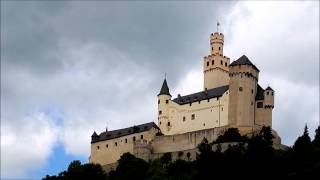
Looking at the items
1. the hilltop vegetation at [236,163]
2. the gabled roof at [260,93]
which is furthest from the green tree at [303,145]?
the gabled roof at [260,93]

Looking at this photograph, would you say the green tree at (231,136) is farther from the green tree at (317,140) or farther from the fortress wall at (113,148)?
the fortress wall at (113,148)

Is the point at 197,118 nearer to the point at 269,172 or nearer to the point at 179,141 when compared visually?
the point at 179,141

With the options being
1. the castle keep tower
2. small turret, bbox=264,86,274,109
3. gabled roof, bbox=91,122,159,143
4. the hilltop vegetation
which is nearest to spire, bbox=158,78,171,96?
gabled roof, bbox=91,122,159,143

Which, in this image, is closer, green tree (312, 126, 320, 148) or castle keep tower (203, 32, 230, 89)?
green tree (312, 126, 320, 148)

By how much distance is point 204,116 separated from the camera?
5177 inches

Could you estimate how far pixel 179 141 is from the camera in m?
131

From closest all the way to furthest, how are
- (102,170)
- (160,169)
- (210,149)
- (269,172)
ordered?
Answer: 1. (269,172)
2. (210,149)
3. (160,169)
4. (102,170)

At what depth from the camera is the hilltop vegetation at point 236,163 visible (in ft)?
354

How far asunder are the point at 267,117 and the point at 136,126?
19033mm

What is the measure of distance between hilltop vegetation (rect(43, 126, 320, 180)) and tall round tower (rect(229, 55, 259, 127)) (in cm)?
211

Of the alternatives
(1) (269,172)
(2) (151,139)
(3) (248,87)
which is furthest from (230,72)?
(1) (269,172)

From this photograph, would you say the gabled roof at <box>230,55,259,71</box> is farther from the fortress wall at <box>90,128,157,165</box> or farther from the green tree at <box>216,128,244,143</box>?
the fortress wall at <box>90,128,157,165</box>

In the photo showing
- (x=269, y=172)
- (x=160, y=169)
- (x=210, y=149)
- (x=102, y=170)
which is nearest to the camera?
(x=269, y=172)

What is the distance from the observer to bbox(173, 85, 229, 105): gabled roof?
13175 cm
